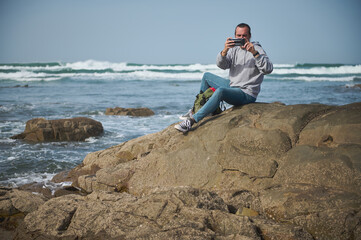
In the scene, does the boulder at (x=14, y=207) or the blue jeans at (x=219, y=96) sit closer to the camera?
the boulder at (x=14, y=207)

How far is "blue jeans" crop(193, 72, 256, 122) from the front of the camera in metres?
5.41

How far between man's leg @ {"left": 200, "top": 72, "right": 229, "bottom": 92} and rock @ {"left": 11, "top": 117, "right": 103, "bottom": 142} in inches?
194

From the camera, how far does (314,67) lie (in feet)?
153

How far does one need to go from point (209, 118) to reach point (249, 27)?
1.62m

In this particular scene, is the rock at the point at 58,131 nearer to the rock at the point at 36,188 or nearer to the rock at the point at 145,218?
the rock at the point at 36,188

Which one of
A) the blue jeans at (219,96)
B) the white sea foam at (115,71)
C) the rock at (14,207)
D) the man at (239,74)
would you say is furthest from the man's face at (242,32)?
the white sea foam at (115,71)

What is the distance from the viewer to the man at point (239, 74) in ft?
17.2

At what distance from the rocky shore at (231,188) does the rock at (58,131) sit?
3.91 m

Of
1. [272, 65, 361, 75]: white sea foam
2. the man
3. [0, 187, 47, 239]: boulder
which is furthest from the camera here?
[272, 65, 361, 75]: white sea foam

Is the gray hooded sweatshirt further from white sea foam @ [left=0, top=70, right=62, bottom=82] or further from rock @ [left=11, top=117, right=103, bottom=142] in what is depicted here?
white sea foam @ [left=0, top=70, right=62, bottom=82]

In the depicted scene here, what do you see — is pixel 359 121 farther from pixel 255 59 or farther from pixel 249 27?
pixel 249 27

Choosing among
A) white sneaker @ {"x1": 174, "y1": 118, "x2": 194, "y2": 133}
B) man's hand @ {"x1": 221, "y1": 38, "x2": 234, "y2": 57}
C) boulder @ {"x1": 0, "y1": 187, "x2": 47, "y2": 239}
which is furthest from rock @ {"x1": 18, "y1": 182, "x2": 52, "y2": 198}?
man's hand @ {"x1": 221, "y1": 38, "x2": 234, "y2": 57}

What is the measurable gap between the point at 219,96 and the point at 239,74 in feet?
1.84

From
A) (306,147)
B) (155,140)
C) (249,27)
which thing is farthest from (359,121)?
(155,140)
